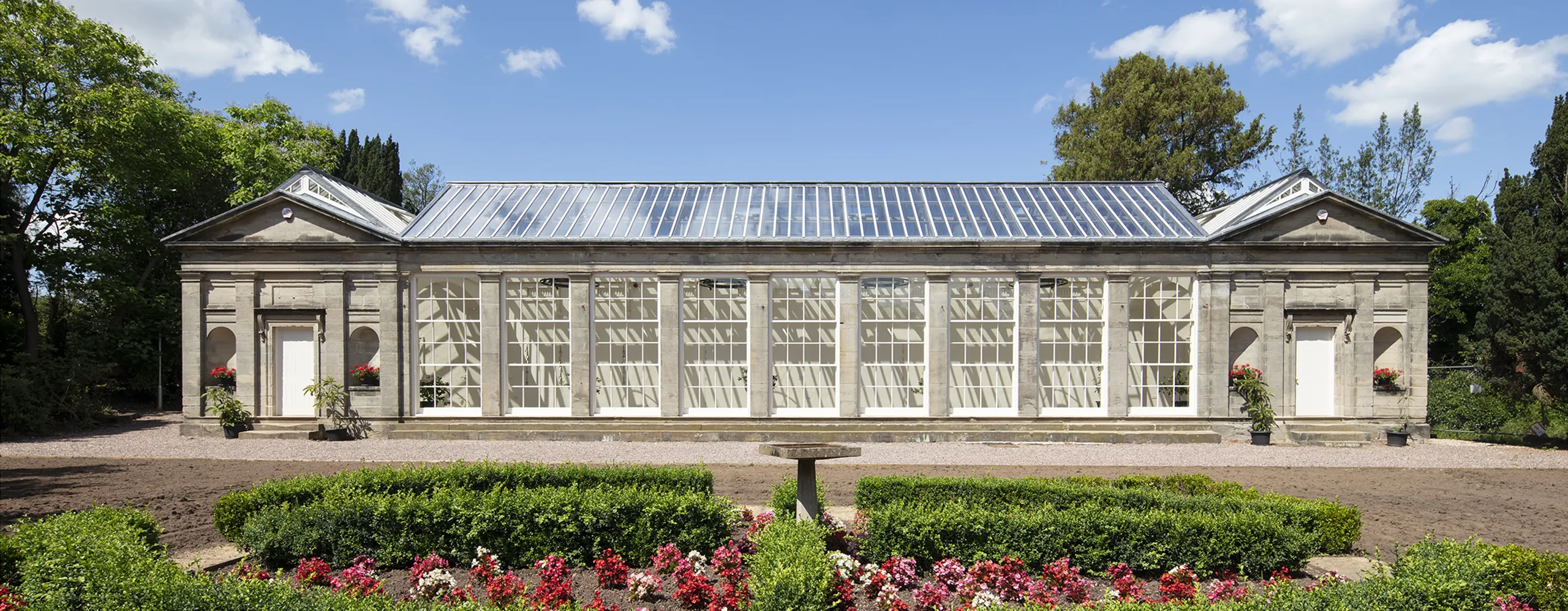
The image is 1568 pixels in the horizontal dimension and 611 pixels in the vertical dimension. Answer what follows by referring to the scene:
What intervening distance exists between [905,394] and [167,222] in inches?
1381

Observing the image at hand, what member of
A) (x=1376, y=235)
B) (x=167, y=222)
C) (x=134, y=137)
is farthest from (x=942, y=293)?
(x=167, y=222)

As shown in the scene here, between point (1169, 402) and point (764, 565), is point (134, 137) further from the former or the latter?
point (1169, 402)

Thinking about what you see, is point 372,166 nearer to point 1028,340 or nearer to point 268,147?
point 268,147

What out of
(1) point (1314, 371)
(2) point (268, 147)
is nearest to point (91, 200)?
(2) point (268, 147)

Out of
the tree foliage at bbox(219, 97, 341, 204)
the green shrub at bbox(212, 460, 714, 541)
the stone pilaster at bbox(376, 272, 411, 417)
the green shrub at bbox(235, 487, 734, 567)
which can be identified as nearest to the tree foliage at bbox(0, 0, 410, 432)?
the tree foliage at bbox(219, 97, 341, 204)

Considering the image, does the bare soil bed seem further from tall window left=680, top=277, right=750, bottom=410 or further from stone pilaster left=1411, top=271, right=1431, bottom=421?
tall window left=680, top=277, right=750, bottom=410

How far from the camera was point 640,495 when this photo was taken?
34.0 feet

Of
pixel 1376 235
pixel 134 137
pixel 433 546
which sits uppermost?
pixel 134 137

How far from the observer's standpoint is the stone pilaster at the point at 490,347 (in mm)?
22531

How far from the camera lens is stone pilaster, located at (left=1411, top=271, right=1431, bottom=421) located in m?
22.5

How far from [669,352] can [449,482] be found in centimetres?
1071

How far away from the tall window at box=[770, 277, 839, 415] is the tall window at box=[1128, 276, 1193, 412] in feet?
30.1

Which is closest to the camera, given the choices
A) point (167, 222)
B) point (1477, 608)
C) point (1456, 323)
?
point (1477, 608)

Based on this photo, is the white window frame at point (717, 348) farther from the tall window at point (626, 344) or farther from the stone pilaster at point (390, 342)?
the stone pilaster at point (390, 342)
